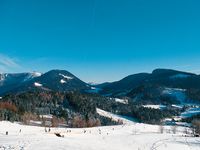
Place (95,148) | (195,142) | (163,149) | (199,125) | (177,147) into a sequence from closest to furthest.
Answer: (95,148) → (163,149) → (177,147) → (195,142) → (199,125)

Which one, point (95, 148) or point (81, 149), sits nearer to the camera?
point (81, 149)

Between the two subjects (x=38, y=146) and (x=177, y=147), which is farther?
(x=177, y=147)

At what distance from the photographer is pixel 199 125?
199 m

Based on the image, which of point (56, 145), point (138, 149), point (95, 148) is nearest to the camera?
point (56, 145)

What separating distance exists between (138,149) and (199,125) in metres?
138

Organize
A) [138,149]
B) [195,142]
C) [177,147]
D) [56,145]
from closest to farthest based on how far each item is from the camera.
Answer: [56,145] → [138,149] → [177,147] → [195,142]

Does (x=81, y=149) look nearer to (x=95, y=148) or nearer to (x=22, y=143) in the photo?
(x=95, y=148)

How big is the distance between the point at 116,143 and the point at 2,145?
3138 cm

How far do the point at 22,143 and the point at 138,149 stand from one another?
90.1 ft

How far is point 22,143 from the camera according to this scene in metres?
54.7

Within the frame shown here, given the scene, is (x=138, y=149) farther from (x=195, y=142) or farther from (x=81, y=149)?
(x=195, y=142)

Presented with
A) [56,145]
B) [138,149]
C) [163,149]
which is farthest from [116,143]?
[56,145]

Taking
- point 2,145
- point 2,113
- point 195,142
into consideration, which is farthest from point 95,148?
point 2,113

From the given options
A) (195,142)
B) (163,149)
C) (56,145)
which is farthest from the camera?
(195,142)
